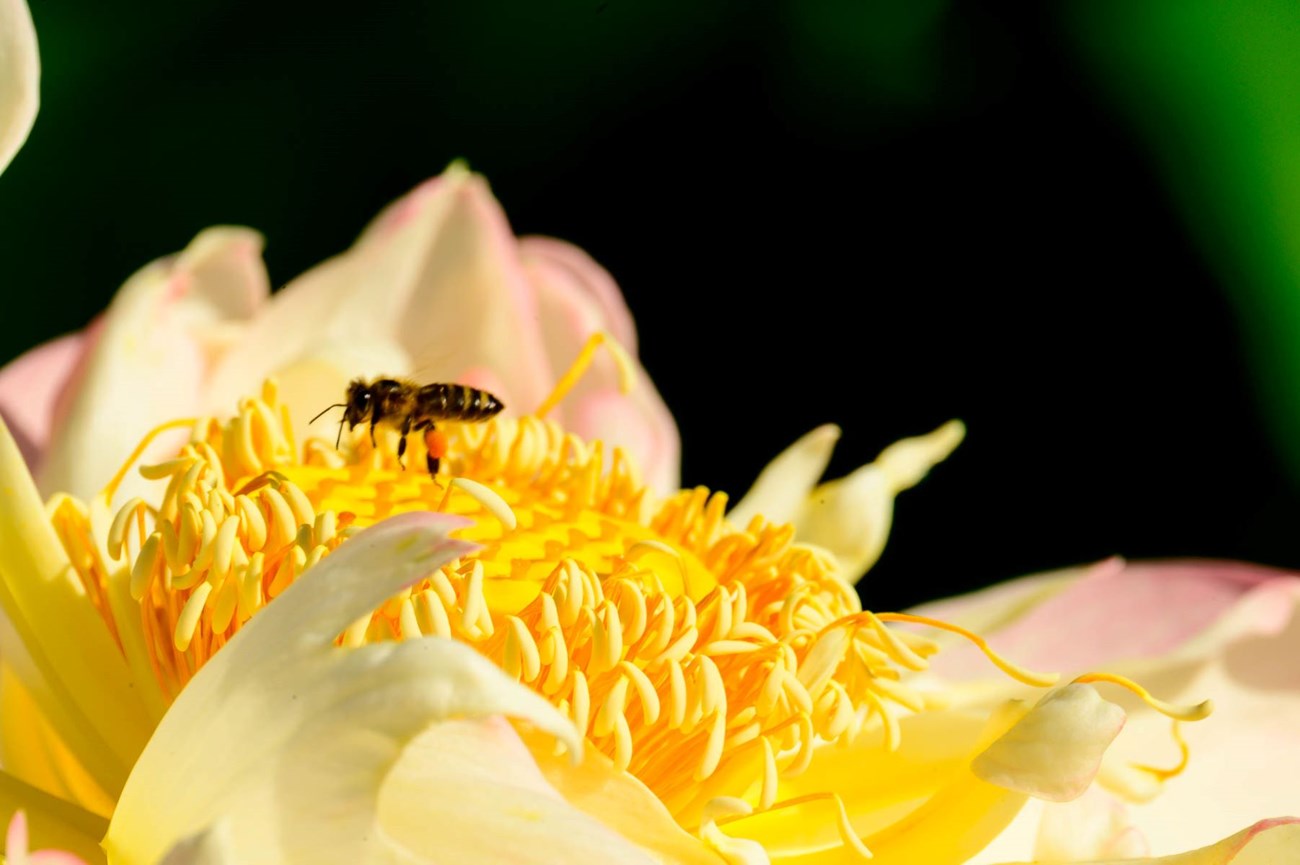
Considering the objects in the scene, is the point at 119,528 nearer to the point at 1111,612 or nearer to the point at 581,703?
the point at 581,703

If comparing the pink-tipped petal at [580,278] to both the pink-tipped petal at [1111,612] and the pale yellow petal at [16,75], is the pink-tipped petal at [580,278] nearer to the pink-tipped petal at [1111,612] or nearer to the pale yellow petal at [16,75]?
the pink-tipped petal at [1111,612]

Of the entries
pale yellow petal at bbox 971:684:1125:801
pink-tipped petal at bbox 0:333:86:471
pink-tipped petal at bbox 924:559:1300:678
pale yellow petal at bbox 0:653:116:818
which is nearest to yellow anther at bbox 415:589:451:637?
pale yellow petal at bbox 0:653:116:818

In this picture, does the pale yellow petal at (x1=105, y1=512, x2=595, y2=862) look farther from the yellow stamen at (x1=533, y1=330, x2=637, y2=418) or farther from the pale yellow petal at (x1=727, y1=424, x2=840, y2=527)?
the pale yellow petal at (x1=727, y1=424, x2=840, y2=527)

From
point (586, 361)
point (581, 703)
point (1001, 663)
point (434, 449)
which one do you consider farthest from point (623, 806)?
point (586, 361)

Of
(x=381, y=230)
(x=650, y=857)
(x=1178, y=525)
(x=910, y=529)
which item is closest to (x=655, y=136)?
(x=381, y=230)

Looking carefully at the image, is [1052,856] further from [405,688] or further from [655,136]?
[655,136]

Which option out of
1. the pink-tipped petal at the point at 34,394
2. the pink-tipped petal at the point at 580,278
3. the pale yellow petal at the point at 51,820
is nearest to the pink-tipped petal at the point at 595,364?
the pink-tipped petal at the point at 580,278

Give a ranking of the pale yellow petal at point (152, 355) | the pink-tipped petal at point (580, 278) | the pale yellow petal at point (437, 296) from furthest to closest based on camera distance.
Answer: the pink-tipped petal at point (580, 278), the pale yellow petal at point (437, 296), the pale yellow petal at point (152, 355)
